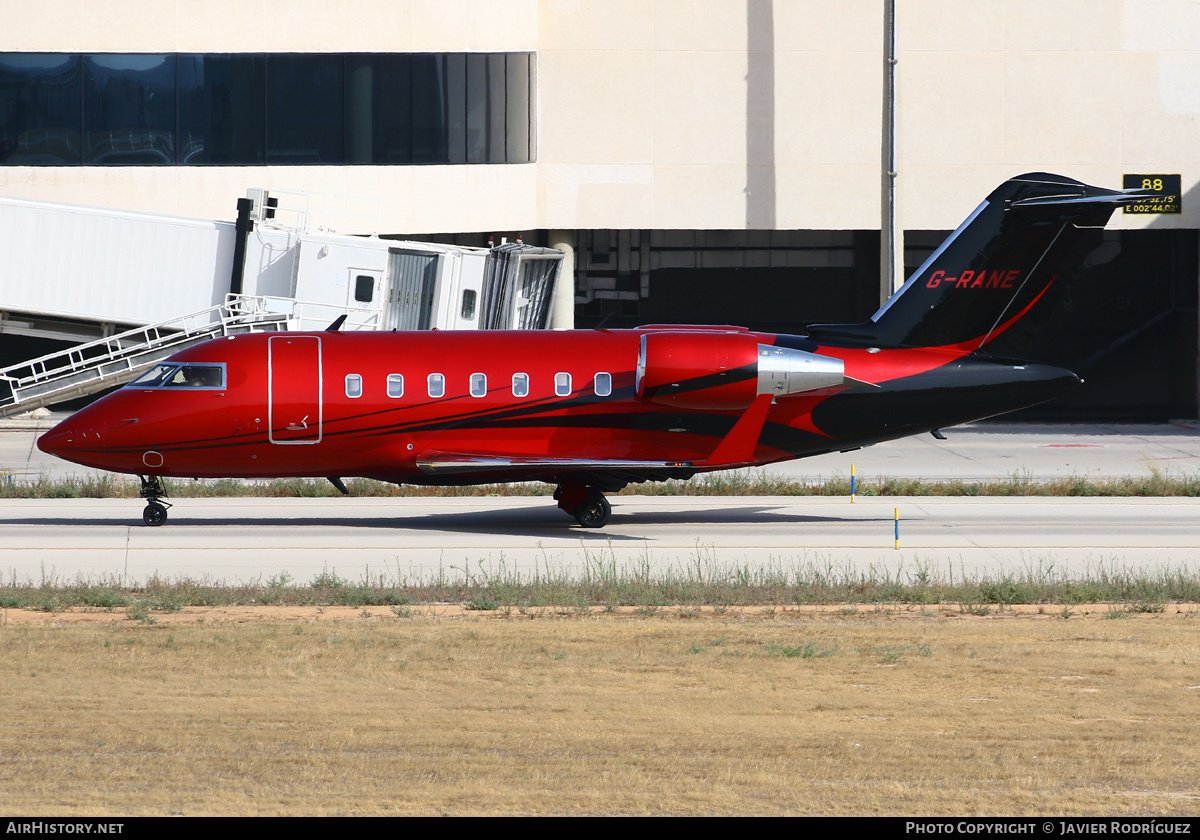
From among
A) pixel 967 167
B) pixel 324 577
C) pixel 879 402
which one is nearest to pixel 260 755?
pixel 324 577

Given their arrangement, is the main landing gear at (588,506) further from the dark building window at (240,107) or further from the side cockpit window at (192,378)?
the dark building window at (240,107)

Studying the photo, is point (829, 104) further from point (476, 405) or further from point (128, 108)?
point (476, 405)

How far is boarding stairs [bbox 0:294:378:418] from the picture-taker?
122 ft

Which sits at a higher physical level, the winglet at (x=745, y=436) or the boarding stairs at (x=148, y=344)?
the boarding stairs at (x=148, y=344)

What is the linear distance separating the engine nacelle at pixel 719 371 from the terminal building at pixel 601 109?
57.8ft

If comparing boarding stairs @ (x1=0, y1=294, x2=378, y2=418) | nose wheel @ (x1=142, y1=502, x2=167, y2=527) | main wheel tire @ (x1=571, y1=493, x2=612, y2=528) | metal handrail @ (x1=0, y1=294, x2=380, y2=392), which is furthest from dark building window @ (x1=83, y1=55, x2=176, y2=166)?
main wheel tire @ (x1=571, y1=493, x2=612, y2=528)

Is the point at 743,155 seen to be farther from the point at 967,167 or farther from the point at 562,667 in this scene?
the point at 562,667

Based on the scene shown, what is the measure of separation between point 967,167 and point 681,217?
9121 mm

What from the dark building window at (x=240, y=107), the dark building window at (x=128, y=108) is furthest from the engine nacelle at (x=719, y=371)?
the dark building window at (x=128, y=108)

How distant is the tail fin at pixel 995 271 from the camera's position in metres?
25.3

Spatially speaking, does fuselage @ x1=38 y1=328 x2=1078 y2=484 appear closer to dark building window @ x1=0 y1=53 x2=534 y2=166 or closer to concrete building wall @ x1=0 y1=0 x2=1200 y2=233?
dark building window @ x1=0 y1=53 x2=534 y2=166

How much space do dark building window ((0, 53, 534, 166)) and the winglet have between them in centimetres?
2190

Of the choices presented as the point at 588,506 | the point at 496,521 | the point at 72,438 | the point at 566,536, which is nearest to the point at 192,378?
the point at 72,438
